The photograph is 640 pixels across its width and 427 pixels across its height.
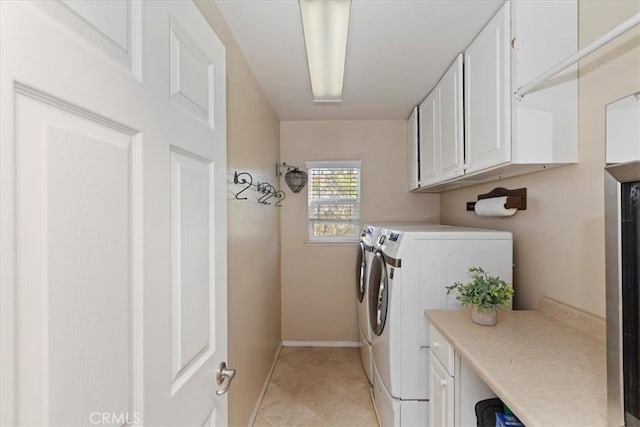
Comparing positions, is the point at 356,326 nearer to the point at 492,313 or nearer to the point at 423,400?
the point at 423,400

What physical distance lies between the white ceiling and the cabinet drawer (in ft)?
5.06

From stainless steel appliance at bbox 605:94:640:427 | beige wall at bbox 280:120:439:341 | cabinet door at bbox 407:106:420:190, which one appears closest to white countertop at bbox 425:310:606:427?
stainless steel appliance at bbox 605:94:640:427

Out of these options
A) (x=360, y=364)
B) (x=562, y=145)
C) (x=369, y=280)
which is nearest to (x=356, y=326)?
(x=360, y=364)

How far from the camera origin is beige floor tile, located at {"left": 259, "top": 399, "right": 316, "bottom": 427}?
2.20 m

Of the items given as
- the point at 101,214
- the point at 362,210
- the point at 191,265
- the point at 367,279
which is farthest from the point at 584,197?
the point at 362,210

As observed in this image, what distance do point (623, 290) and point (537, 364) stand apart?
0.53m

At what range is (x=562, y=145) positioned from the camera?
139cm

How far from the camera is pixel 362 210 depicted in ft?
11.3

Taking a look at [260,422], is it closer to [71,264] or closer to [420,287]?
[420,287]

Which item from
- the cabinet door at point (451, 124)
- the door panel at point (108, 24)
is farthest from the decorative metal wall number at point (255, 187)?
the cabinet door at point (451, 124)

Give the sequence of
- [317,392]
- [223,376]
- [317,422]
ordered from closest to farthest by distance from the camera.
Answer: [223,376]
[317,422]
[317,392]

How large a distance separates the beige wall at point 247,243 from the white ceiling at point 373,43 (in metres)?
0.12

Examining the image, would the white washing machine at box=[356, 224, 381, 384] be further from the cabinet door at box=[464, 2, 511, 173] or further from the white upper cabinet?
the white upper cabinet

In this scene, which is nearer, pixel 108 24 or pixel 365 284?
pixel 108 24
